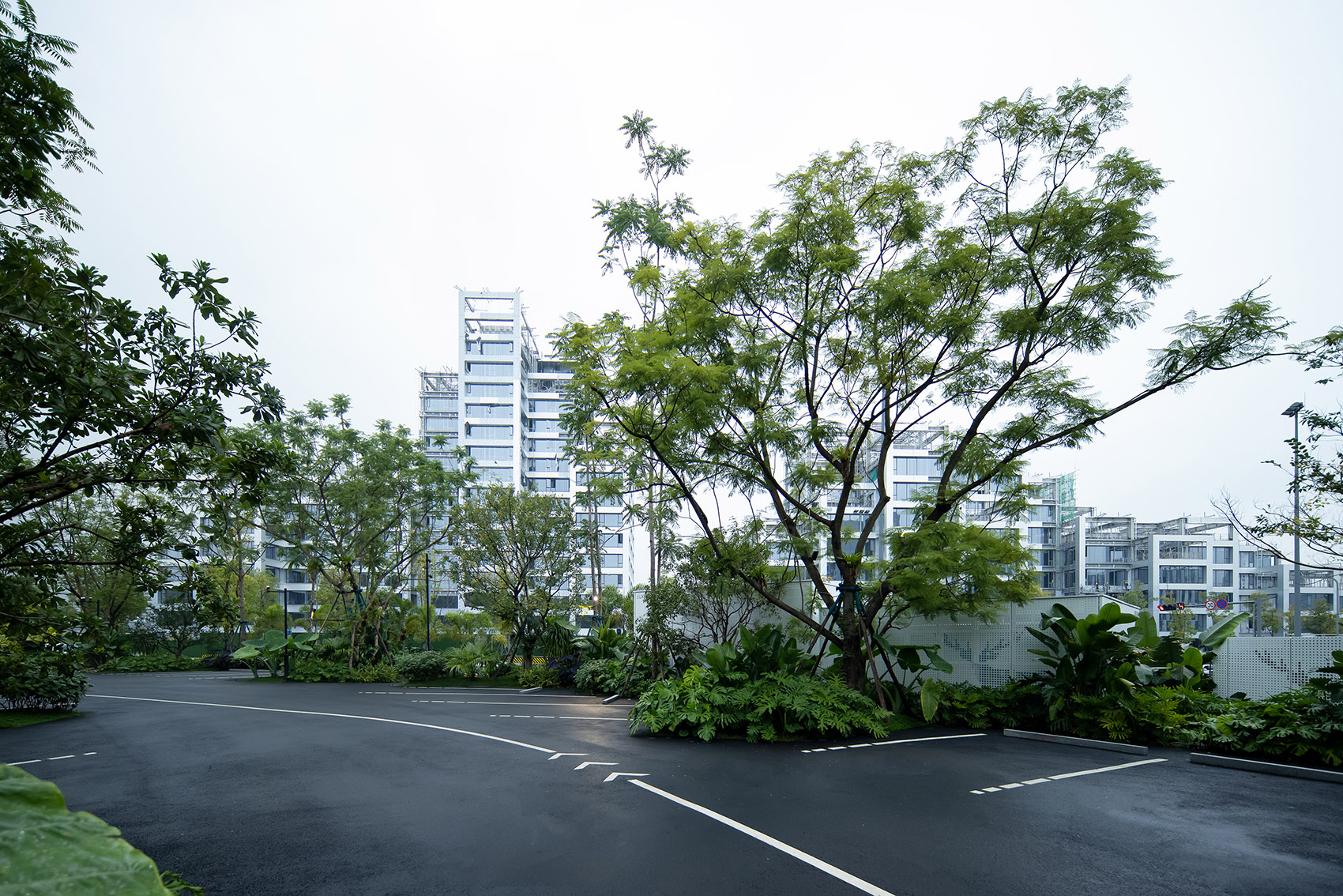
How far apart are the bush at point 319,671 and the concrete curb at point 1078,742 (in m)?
20.8

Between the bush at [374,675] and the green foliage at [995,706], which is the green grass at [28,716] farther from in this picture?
the green foliage at [995,706]

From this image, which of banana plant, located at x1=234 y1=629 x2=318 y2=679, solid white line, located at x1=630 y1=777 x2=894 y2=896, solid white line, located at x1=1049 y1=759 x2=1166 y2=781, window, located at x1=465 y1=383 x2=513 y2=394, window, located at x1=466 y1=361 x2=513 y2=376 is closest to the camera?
solid white line, located at x1=630 y1=777 x2=894 y2=896

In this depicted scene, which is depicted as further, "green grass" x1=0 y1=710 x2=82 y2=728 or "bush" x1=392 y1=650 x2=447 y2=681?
"bush" x1=392 y1=650 x2=447 y2=681

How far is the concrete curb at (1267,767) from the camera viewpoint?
7.89 m

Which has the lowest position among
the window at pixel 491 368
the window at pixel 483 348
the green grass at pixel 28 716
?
the green grass at pixel 28 716

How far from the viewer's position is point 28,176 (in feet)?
12.1

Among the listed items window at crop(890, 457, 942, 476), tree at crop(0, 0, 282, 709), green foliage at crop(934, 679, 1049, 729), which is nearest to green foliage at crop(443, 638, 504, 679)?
green foliage at crop(934, 679, 1049, 729)

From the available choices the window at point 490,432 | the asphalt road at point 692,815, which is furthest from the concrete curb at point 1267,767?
the window at point 490,432

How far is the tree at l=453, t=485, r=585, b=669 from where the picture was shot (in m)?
23.1

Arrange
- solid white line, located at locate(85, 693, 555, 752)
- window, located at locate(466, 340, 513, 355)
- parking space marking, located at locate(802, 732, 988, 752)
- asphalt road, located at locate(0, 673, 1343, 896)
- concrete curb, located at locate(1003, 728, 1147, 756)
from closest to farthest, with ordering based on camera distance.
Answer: asphalt road, located at locate(0, 673, 1343, 896) → concrete curb, located at locate(1003, 728, 1147, 756) → parking space marking, located at locate(802, 732, 988, 752) → solid white line, located at locate(85, 693, 555, 752) → window, located at locate(466, 340, 513, 355)

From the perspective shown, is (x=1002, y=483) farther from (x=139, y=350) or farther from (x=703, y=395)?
(x=139, y=350)

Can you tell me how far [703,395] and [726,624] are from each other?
7.07 m

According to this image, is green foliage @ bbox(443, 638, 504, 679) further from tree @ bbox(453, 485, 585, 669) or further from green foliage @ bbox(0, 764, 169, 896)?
green foliage @ bbox(0, 764, 169, 896)

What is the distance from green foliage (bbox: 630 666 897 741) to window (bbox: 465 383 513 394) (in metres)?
60.4
